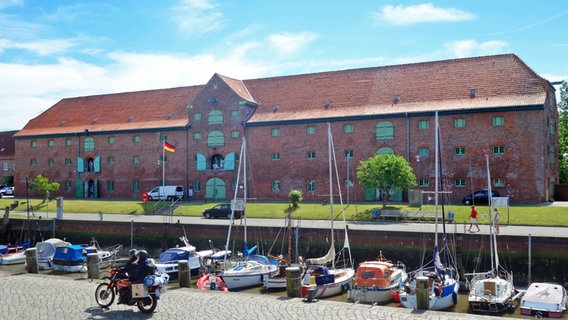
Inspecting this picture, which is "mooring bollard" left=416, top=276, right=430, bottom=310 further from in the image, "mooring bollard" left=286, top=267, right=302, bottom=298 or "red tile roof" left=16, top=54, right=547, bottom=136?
"red tile roof" left=16, top=54, right=547, bottom=136

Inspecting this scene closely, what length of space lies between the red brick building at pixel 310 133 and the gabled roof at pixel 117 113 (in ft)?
0.66

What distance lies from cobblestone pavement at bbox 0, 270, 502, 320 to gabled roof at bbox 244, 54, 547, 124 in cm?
3385

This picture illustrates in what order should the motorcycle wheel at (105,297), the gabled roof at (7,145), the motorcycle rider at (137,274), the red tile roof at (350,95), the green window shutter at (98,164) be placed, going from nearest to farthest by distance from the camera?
the motorcycle rider at (137,274), the motorcycle wheel at (105,297), the red tile roof at (350,95), the green window shutter at (98,164), the gabled roof at (7,145)

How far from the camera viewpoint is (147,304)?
50.9 feet

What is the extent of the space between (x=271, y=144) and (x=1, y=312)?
39449 mm

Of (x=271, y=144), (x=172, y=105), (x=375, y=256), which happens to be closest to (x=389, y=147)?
(x=271, y=144)

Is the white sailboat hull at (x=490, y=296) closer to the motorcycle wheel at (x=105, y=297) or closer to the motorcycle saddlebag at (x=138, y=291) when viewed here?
the motorcycle saddlebag at (x=138, y=291)

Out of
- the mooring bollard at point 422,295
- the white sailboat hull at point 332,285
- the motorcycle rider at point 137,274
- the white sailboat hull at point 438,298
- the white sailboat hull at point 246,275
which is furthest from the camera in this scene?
the white sailboat hull at point 246,275

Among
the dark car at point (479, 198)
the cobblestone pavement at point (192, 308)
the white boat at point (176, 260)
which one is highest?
the dark car at point (479, 198)

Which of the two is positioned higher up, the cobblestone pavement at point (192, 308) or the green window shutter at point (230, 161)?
the green window shutter at point (230, 161)

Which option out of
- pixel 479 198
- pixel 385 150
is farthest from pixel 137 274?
pixel 385 150

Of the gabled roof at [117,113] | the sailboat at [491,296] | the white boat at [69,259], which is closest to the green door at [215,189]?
the gabled roof at [117,113]

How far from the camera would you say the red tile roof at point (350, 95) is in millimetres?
46375

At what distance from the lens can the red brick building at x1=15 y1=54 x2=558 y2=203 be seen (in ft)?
148
